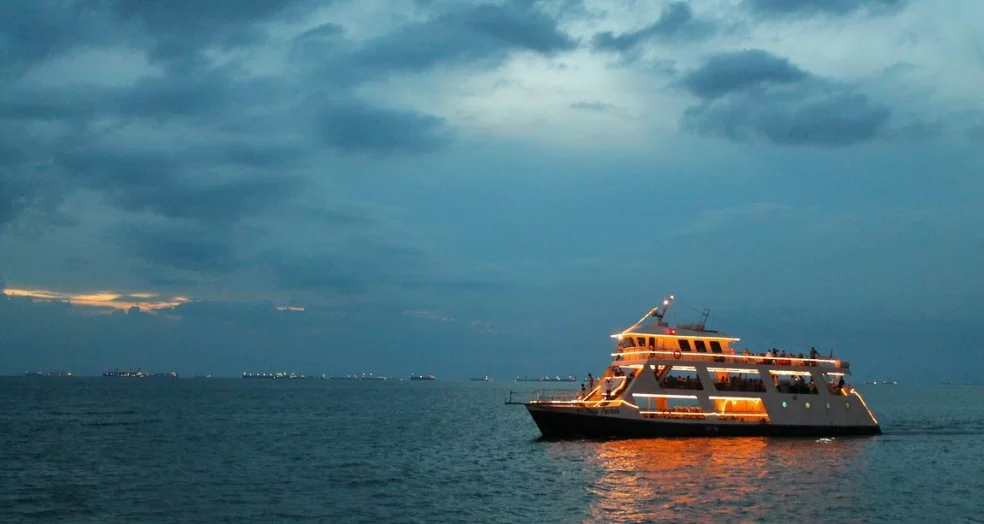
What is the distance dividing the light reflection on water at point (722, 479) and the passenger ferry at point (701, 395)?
1.01 metres

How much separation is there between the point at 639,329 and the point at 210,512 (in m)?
26.3

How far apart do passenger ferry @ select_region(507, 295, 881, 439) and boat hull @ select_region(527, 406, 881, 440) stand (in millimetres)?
50

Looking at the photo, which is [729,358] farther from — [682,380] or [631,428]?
[631,428]

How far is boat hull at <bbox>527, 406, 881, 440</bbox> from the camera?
148 ft

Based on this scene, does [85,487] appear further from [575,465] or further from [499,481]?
[575,465]

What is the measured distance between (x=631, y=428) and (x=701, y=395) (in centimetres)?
471

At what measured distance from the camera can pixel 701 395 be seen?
4722cm

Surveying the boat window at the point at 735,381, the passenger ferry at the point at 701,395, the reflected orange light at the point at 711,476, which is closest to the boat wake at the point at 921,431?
the passenger ferry at the point at 701,395

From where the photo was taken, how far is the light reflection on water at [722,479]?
29609 mm

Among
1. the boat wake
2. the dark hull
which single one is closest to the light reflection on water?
the dark hull

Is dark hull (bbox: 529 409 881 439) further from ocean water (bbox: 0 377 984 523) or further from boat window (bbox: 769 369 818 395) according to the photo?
boat window (bbox: 769 369 818 395)

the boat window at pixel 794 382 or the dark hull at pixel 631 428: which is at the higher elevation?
the boat window at pixel 794 382

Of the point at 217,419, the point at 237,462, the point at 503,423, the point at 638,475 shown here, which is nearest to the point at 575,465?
the point at 638,475

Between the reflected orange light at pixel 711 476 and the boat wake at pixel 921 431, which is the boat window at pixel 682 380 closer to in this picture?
the reflected orange light at pixel 711 476
